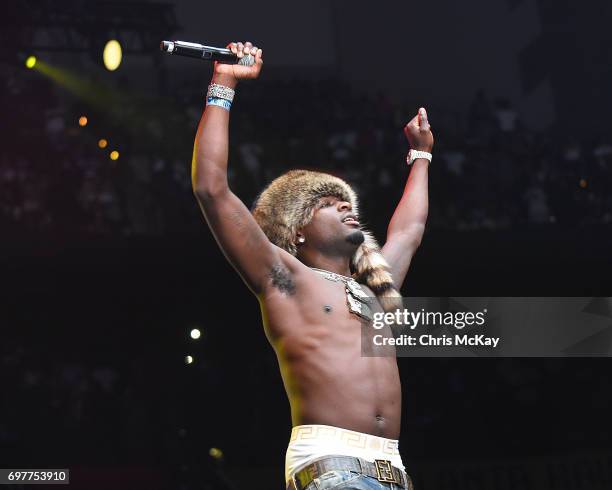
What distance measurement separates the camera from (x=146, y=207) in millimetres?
10234

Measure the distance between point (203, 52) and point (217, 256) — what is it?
6593mm

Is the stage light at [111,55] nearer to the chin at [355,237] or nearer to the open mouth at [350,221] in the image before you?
the open mouth at [350,221]

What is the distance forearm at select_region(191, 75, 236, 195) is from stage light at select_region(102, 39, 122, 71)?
244 inches

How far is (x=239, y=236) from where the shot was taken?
361cm

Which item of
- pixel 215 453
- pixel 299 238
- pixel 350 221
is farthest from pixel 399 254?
pixel 215 453

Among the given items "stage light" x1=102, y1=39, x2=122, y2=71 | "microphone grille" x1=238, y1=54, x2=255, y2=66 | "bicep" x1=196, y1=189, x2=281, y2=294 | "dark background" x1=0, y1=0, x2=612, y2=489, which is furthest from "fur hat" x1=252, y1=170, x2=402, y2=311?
"stage light" x1=102, y1=39, x2=122, y2=71

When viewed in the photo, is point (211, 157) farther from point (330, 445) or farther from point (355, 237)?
point (330, 445)

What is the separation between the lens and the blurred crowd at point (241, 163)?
1018cm

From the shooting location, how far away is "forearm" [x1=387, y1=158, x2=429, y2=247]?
14.6ft

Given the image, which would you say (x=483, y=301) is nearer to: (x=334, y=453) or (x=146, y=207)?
(x=146, y=207)

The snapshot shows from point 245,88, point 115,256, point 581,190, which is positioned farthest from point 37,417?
point 581,190

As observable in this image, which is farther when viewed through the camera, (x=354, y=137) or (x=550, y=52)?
(x=550, y=52)

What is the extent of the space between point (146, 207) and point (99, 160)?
76 centimetres

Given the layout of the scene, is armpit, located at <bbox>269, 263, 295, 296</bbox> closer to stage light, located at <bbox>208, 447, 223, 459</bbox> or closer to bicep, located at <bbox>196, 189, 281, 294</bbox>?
bicep, located at <bbox>196, 189, 281, 294</bbox>
